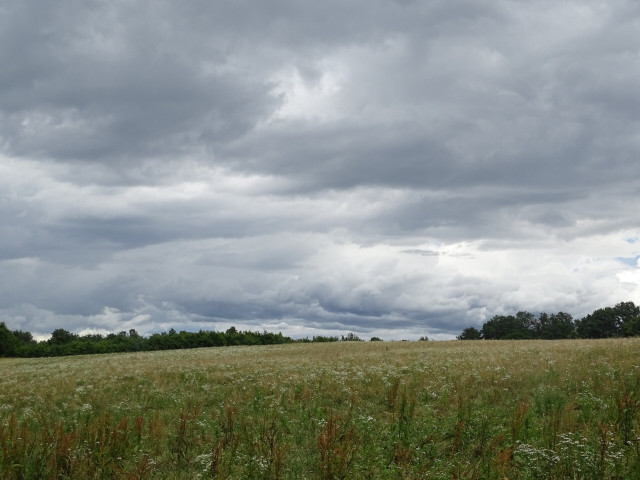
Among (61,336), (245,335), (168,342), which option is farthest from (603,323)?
(61,336)

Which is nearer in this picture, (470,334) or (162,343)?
(162,343)

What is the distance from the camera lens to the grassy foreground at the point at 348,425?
9.94 m

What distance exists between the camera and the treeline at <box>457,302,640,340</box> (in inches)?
4879

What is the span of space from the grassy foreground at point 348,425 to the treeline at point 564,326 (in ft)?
329

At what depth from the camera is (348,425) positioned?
1338 cm

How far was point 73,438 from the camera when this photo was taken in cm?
1123

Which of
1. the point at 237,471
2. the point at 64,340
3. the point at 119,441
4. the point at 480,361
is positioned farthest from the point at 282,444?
the point at 64,340

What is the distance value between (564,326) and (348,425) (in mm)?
146292

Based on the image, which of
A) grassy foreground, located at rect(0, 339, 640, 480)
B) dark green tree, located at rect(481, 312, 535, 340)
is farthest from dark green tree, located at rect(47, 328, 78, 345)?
dark green tree, located at rect(481, 312, 535, 340)

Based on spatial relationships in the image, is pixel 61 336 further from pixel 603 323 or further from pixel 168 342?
pixel 603 323

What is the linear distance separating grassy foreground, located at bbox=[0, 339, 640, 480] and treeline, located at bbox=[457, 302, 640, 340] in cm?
10018

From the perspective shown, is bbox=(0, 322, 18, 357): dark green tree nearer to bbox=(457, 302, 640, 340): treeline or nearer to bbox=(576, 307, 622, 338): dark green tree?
bbox=(457, 302, 640, 340): treeline

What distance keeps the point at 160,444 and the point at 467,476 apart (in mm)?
7173

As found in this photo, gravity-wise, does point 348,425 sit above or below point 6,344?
above
